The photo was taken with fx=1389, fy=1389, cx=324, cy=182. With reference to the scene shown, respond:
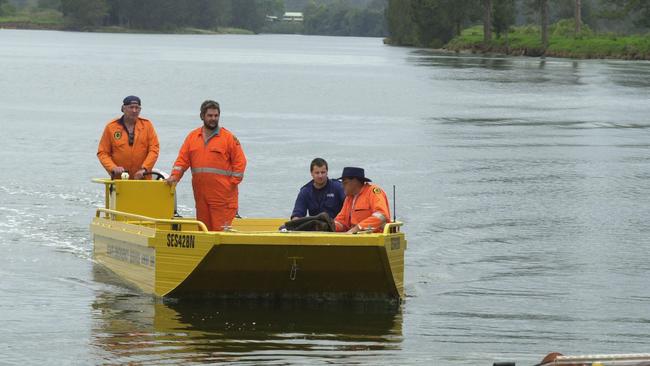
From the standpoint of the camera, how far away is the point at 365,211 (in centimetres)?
1440

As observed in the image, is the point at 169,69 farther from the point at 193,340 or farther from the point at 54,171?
the point at 193,340

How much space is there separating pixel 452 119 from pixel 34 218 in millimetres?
27393

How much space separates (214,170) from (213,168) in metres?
0.02

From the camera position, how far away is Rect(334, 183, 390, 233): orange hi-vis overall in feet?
46.5

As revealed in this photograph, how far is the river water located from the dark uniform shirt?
1.17m

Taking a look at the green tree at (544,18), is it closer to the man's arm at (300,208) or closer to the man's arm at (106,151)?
the man's arm at (106,151)

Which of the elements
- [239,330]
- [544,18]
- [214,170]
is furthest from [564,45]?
[239,330]

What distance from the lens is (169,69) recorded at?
89562 mm

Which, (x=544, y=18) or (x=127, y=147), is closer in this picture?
(x=127, y=147)

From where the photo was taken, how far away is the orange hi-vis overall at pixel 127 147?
55.4ft

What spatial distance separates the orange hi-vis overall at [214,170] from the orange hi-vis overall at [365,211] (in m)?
1.18

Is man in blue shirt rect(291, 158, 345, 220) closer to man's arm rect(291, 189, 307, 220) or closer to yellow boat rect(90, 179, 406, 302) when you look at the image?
man's arm rect(291, 189, 307, 220)

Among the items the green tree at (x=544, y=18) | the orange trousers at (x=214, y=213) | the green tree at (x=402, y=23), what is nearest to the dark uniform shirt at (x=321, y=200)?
the orange trousers at (x=214, y=213)

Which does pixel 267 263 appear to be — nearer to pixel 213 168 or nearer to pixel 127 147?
pixel 213 168
